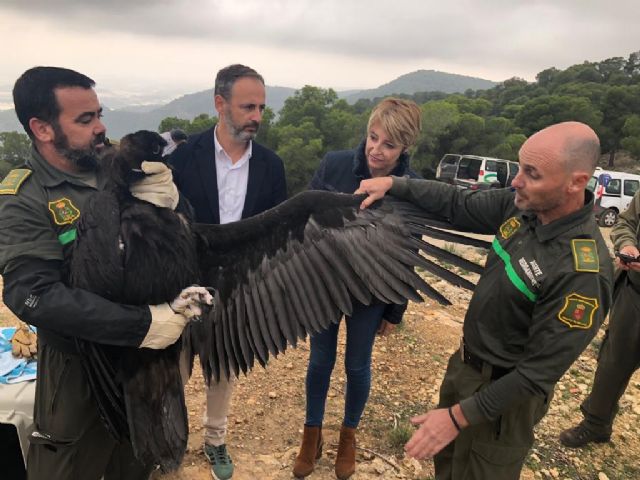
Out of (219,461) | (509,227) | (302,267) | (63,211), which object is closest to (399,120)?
(509,227)

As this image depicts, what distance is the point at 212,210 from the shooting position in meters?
2.75

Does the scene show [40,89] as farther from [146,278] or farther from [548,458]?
[548,458]

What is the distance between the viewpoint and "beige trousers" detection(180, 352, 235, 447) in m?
2.96

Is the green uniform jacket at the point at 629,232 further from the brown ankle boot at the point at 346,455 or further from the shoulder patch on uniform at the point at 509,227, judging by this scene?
the brown ankle boot at the point at 346,455

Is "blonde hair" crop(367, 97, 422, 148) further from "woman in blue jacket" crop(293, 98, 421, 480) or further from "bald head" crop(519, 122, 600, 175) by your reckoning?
"bald head" crop(519, 122, 600, 175)

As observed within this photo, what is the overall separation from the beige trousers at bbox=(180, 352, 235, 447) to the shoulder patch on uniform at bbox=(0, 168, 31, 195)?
171cm

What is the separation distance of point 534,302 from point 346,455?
180 centimetres

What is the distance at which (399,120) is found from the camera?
8.39 ft

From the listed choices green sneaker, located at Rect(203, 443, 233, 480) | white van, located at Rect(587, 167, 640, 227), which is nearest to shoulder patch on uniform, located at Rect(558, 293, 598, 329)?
green sneaker, located at Rect(203, 443, 233, 480)

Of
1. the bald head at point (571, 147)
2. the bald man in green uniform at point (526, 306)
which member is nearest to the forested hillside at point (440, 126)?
the bald man in green uniform at point (526, 306)

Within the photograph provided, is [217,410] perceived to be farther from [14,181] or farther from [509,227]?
[509,227]

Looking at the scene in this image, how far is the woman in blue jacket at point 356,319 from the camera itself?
2611 mm

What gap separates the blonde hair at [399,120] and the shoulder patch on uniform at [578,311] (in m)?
1.28

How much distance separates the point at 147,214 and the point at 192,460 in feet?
6.49
